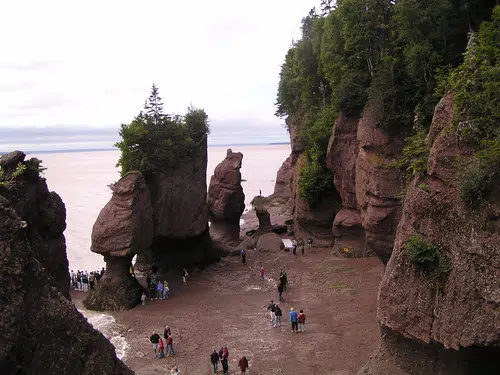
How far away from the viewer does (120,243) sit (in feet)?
81.9

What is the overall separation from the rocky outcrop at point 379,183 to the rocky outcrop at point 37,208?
15126 millimetres

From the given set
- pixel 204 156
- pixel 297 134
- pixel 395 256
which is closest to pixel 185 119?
pixel 204 156

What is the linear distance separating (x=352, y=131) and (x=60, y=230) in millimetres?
19093

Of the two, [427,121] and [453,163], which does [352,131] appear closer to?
[427,121]

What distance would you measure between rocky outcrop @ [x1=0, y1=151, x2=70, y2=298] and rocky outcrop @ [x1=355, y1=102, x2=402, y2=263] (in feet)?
49.6

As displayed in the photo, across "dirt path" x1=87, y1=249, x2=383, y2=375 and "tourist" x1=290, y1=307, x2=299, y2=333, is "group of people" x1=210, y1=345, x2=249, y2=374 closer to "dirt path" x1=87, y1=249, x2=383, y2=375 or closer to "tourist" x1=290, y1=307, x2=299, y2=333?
"dirt path" x1=87, y1=249, x2=383, y2=375

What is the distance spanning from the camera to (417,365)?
13.4 meters

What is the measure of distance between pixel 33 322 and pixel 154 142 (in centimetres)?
2161

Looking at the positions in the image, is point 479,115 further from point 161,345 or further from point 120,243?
point 120,243

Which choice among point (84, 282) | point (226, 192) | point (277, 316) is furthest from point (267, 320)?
point (226, 192)

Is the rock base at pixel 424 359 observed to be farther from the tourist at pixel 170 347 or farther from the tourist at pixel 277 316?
the tourist at pixel 170 347

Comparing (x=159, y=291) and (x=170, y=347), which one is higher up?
(x=170, y=347)

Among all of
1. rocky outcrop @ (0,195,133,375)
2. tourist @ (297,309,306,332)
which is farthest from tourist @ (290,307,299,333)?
rocky outcrop @ (0,195,133,375)

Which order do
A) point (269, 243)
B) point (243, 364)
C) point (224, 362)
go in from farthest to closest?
point (269, 243), point (224, 362), point (243, 364)
